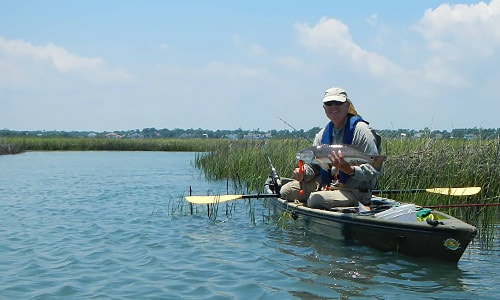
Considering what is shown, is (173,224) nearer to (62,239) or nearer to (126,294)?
(62,239)

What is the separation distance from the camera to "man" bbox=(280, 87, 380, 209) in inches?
316

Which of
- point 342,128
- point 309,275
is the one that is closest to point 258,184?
point 342,128

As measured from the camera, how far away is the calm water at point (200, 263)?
6.73 m

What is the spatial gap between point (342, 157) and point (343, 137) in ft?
2.31

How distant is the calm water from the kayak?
18 centimetres

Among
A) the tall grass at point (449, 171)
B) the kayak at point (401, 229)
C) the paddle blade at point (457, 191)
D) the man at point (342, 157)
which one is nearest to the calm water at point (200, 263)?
the kayak at point (401, 229)

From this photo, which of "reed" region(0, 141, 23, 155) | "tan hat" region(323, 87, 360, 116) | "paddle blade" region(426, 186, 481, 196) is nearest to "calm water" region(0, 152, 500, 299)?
"paddle blade" region(426, 186, 481, 196)

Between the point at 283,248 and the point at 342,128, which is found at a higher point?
the point at 342,128

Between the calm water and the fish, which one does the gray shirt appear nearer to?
the fish

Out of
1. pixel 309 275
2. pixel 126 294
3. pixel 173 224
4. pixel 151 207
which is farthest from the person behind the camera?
pixel 151 207

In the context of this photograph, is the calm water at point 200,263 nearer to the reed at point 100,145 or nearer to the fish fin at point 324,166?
the fish fin at point 324,166

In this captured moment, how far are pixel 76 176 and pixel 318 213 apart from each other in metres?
17.1

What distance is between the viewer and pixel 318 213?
28.8 feet

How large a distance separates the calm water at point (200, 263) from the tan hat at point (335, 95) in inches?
84.8
